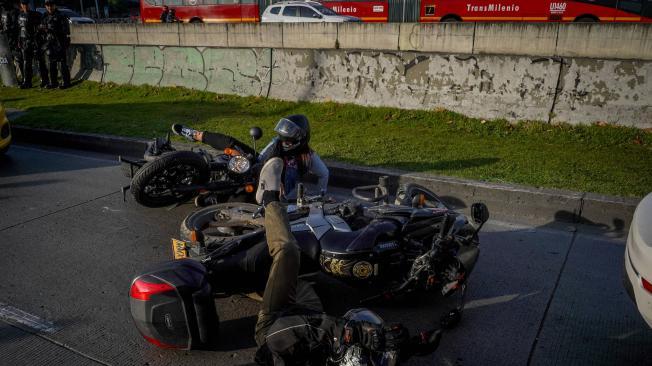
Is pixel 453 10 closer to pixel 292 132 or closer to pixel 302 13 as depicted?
pixel 302 13

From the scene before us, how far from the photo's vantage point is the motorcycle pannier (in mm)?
3498

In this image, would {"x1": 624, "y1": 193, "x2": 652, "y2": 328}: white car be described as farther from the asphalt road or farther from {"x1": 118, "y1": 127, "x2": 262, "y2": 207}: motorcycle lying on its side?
{"x1": 118, "y1": 127, "x2": 262, "y2": 207}: motorcycle lying on its side

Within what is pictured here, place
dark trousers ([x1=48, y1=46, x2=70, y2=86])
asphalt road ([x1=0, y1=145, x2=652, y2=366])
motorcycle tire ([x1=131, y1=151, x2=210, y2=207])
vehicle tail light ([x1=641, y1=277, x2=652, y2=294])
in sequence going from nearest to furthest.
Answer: vehicle tail light ([x1=641, y1=277, x2=652, y2=294])
asphalt road ([x1=0, y1=145, x2=652, y2=366])
motorcycle tire ([x1=131, y1=151, x2=210, y2=207])
dark trousers ([x1=48, y1=46, x2=70, y2=86])

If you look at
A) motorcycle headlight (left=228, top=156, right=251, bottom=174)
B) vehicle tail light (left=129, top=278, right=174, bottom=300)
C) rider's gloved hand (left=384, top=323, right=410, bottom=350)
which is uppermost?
motorcycle headlight (left=228, top=156, right=251, bottom=174)

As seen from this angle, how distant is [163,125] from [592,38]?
7816mm

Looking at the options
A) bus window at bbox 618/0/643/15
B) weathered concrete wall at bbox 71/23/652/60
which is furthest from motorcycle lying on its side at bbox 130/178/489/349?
bus window at bbox 618/0/643/15

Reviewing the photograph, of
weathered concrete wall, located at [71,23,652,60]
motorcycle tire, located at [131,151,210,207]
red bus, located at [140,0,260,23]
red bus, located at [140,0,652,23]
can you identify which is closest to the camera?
motorcycle tire, located at [131,151,210,207]

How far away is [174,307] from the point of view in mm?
3496

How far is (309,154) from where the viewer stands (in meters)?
5.65

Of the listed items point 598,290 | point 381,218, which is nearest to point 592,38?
point 598,290

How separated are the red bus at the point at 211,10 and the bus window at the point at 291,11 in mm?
4597

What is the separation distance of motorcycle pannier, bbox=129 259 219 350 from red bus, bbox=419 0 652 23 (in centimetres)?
1720

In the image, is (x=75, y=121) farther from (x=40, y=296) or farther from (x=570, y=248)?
(x=570, y=248)

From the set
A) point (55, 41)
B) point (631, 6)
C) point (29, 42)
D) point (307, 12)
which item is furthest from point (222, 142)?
point (631, 6)
